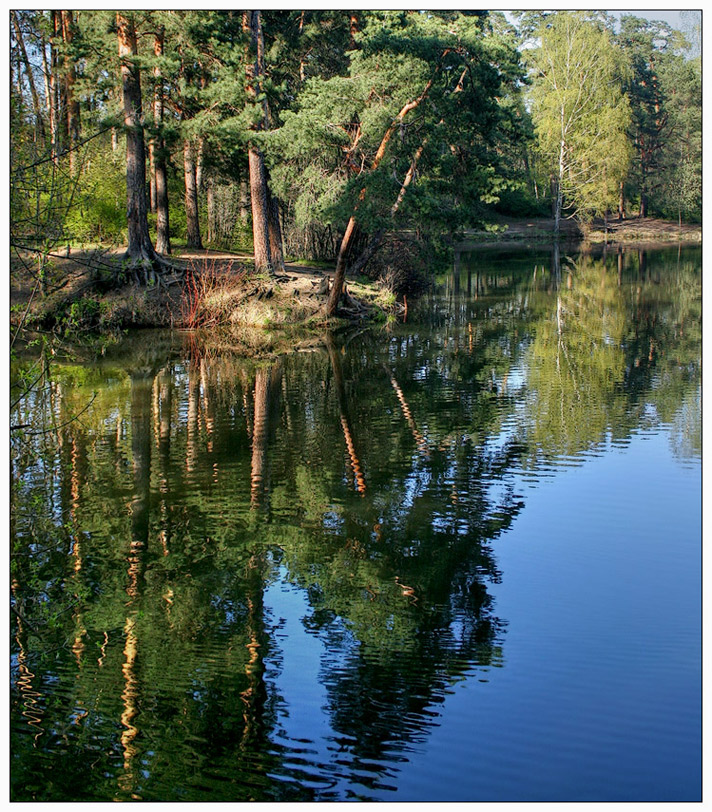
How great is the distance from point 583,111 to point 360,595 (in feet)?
170

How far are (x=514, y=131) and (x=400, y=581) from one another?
1727 cm

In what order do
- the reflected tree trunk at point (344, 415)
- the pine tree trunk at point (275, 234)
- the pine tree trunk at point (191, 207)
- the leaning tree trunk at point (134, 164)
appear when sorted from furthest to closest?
1. the pine tree trunk at point (191, 207)
2. the pine tree trunk at point (275, 234)
3. the leaning tree trunk at point (134, 164)
4. the reflected tree trunk at point (344, 415)

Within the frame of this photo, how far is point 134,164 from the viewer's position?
24.1m

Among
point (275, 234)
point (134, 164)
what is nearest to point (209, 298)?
point (134, 164)

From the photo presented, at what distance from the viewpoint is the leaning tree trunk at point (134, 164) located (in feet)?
75.3

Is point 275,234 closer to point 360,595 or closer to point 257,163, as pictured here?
point 257,163

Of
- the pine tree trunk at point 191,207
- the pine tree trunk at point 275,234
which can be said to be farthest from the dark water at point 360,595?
the pine tree trunk at point 191,207

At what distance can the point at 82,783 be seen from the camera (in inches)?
217

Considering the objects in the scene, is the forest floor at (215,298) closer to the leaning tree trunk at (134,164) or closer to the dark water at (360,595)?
the leaning tree trunk at (134,164)

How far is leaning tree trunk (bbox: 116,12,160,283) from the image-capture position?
22953 mm

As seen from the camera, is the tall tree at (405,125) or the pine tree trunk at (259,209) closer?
the tall tree at (405,125)

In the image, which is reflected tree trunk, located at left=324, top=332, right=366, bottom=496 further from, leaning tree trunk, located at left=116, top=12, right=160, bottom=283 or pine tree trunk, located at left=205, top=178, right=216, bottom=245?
pine tree trunk, located at left=205, top=178, right=216, bottom=245

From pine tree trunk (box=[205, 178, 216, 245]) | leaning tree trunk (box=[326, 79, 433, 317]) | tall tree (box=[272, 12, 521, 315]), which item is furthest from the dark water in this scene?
pine tree trunk (box=[205, 178, 216, 245])

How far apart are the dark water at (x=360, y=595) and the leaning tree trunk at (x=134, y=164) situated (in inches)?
317
